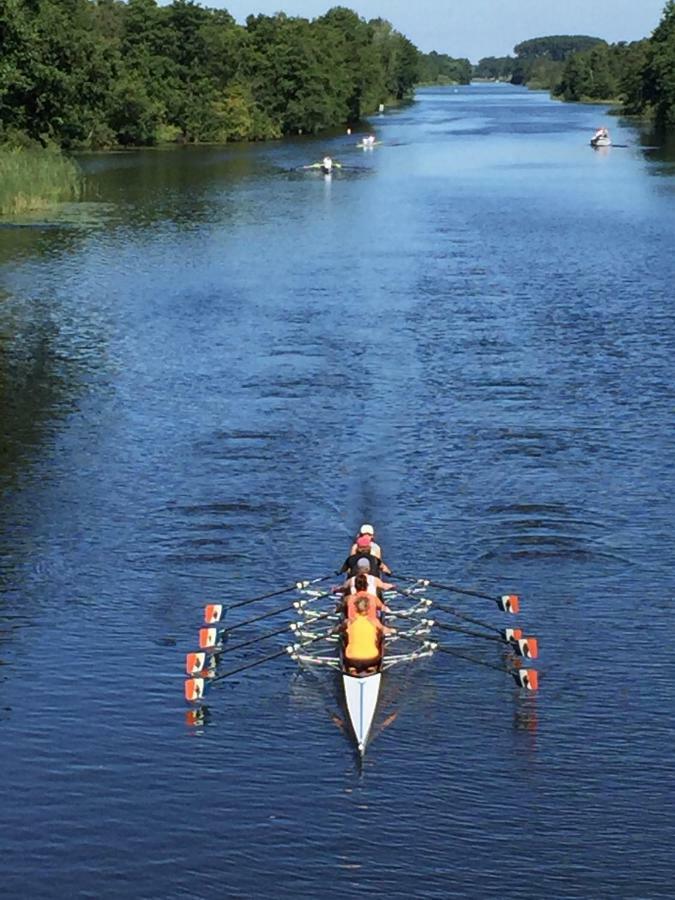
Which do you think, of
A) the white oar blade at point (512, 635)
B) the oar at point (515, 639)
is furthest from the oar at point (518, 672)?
the white oar blade at point (512, 635)

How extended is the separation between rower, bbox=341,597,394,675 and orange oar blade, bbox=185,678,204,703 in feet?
7.86

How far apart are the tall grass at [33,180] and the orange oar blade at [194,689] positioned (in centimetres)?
5490

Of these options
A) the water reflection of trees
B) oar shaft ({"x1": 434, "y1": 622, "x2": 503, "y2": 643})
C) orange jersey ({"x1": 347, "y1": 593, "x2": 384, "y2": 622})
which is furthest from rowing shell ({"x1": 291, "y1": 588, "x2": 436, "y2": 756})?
the water reflection of trees

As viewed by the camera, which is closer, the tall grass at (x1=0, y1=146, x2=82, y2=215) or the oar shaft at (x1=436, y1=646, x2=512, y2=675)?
the oar shaft at (x1=436, y1=646, x2=512, y2=675)

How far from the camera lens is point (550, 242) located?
70812 mm

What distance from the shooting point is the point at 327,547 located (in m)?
30.3

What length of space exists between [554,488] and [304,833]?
15424 millimetres

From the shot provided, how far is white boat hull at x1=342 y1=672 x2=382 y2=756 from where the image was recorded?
72.3 feet

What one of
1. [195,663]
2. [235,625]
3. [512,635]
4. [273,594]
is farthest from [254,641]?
[512,635]

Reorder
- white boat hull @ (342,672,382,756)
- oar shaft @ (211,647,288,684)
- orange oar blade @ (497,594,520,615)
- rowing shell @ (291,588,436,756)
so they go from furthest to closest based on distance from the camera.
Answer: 1. orange oar blade @ (497,594,520,615)
2. oar shaft @ (211,647,288,684)
3. rowing shell @ (291,588,436,756)
4. white boat hull @ (342,672,382,756)

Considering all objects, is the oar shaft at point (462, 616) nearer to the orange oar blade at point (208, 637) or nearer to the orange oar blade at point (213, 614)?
the orange oar blade at point (213, 614)

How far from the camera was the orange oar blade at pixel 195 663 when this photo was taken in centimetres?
2402

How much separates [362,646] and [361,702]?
3.21ft

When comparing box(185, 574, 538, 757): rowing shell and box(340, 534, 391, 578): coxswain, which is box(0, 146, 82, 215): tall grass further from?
box(340, 534, 391, 578): coxswain
